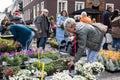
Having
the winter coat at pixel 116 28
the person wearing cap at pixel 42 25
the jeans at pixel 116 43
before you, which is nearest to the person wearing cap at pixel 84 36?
the winter coat at pixel 116 28

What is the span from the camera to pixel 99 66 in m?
5.91

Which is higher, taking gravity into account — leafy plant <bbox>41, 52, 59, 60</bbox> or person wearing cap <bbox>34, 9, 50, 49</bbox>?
person wearing cap <bbox>34, 9, 50, 49</bbox>

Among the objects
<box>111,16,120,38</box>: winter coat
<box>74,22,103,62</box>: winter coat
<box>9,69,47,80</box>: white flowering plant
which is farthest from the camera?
<box>111,16,120,38</box>: winter coat

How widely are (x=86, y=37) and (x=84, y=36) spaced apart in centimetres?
10

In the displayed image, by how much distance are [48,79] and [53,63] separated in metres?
1.35

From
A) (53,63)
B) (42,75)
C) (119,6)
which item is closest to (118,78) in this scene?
(53,63)

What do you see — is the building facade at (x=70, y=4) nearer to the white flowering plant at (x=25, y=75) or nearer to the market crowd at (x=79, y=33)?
the market crowd at (x=79, y=33)

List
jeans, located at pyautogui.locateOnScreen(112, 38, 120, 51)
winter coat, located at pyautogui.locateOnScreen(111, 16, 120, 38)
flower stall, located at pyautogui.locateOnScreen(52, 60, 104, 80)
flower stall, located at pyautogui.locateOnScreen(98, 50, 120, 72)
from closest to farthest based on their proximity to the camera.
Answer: flower stall, located at pyautogui.locateOnScreen(52, 60, 104, 80) → flower stall, located at pyautogui.locateOnScreen(98, 50, 120, 72) → winter coat, located at pyautogui.locateOnScreen(111, 16, 120, 38) → jeans, located at pyautogui.locateOnScreen(112, 38, 120, 51)

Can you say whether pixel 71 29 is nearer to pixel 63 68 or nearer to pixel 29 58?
pixel 63 68

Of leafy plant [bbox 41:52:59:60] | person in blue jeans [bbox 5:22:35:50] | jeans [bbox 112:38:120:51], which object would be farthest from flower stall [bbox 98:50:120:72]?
person in blue jeans [bbox 5:22:35:50]

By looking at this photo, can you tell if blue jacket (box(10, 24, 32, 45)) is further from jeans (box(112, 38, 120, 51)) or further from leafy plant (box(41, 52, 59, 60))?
jeans (box(112, 38, 120, 51))

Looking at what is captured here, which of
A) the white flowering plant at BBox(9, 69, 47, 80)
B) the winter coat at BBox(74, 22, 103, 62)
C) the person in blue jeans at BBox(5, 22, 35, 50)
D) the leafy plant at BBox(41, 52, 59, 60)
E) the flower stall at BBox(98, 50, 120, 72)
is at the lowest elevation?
the flower stall at BBox(98, 50, 120, 72)

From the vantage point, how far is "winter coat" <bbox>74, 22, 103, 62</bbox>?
225 inches

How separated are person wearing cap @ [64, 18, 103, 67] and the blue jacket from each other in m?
2.58
